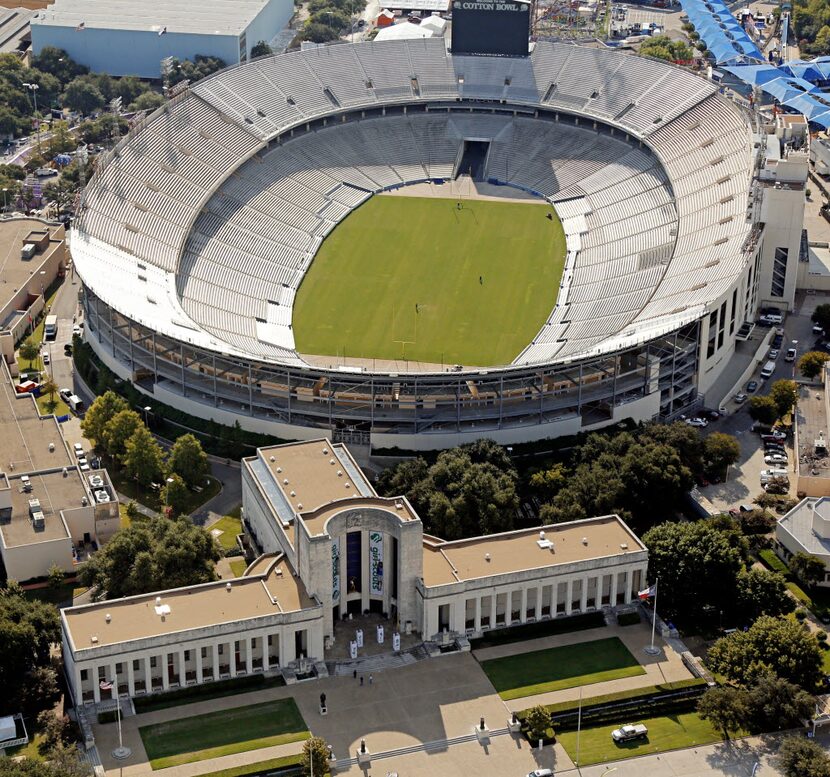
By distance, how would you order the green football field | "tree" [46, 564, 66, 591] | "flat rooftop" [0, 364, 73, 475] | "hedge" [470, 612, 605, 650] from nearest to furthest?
"hedge" [470, 612, 605, 650]
"tree" [46, 564, 66, 591]
"flat rooftop" [0, 364, 73, 475]
the green football field

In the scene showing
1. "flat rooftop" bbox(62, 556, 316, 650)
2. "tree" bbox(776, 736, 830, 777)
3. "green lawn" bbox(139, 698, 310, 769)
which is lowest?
"green lawn" bbox(139, 698, 310, 769)

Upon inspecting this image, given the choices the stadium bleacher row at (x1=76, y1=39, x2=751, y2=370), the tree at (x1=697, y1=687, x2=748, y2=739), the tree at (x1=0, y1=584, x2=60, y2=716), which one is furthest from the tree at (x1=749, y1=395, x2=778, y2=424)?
the tree at (x1=0, y1=584, x2=60, y2=716)

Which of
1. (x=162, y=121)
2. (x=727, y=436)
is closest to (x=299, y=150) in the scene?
(x=162, y=121)

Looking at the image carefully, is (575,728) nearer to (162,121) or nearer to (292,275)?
(292,275)

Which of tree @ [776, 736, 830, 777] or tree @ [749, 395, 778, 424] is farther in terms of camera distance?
tree @ [749, 395, 778, 424]

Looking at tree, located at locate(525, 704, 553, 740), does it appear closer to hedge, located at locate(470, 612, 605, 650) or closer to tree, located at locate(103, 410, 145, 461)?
hedge, located at locate(470, 612, 605, 650)

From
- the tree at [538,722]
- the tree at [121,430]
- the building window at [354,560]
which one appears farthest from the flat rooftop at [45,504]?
the tree at [538,722]

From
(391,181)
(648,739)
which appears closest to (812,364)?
(648,739)
